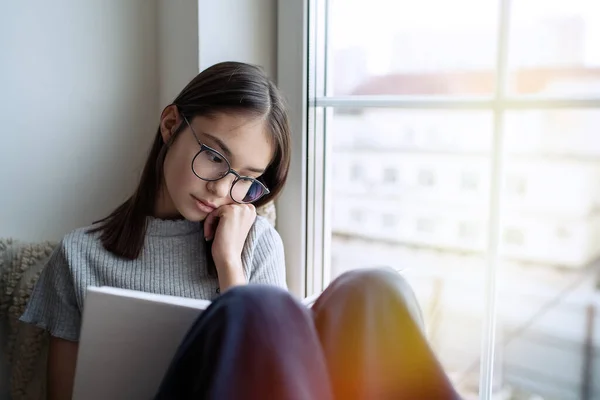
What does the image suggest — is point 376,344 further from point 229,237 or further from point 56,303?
point 56,303

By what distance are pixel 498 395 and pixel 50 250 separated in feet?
2.63

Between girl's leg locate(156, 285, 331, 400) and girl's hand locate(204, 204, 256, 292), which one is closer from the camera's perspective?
girl's leg locate(156, 285, 331, 400)

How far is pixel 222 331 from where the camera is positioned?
649mm

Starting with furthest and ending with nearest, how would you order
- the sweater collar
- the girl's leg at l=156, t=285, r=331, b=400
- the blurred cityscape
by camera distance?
the sweater collar → the blurred cityscape → the girl's leg at l=156, t=285, r=331, b=400

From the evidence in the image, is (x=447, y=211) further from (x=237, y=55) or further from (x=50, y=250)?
(x=50, y=250)

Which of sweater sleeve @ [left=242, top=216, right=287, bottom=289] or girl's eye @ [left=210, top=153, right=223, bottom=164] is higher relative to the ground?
girl's eye @ [left=210, top=153, right=223, bottom=164]

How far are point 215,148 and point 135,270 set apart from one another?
0.25 metres

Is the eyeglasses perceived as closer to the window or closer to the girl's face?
the girl's face

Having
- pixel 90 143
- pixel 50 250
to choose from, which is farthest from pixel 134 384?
pixel 90 143

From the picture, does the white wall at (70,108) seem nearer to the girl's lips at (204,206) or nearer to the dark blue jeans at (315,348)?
the girl's lips at (204,206)

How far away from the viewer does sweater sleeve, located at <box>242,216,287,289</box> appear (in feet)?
3.40

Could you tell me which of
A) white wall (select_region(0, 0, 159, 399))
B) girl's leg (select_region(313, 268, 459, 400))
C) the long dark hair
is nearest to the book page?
girl's leg (select_region(313, 268, 459, 400))

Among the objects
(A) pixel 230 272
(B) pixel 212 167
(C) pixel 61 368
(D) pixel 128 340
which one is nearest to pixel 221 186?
(B) pixel 212 167

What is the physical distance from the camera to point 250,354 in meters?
0.64
